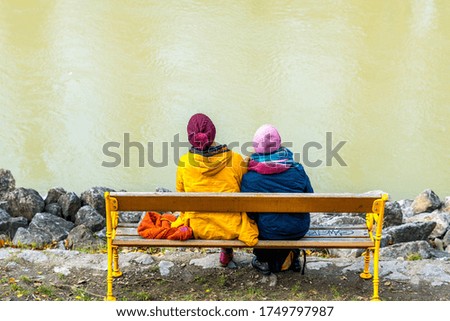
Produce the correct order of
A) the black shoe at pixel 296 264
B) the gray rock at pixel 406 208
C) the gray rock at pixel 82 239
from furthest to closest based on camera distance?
the gray rock at pixel 406 208, the gray rock at pixel 82 239, the black shoe at pixel 296 264

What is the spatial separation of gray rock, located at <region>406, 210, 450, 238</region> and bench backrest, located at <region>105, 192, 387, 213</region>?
338 cm

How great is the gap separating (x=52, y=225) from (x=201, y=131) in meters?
3.34

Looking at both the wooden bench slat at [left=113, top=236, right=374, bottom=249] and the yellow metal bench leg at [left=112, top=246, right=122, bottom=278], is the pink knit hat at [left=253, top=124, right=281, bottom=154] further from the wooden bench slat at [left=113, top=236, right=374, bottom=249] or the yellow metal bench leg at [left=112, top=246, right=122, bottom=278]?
the yellow metal bench leg at [left=112, top=246, right=122, bottom=278]

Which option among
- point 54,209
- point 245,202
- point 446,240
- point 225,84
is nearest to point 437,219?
point 446,240

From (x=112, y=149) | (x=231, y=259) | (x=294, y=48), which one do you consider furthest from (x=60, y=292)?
(x=294, y=48)

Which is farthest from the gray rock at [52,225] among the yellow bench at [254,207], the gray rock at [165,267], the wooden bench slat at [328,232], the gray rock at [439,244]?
the gray rock at [439,244]

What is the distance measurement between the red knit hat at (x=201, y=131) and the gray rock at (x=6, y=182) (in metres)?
4.68

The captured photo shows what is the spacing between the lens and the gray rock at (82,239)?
6.95m

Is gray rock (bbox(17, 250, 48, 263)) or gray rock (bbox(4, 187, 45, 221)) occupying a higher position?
gray rock (bbox(4, 187, 45, 221))

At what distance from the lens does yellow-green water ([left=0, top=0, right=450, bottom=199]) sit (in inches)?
405

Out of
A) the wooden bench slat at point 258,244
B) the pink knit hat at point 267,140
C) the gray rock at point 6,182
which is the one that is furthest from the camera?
the gray rock at point 6,182

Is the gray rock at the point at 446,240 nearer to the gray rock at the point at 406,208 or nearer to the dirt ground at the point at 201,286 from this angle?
the gray rock at the point at 406,208

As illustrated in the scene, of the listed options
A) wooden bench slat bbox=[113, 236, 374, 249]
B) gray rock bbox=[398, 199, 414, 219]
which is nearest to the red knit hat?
wooden bench slat bbox=[113, 236, 374, 249]

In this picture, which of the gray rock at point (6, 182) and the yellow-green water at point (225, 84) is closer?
the gray rock at point (6, 182)
